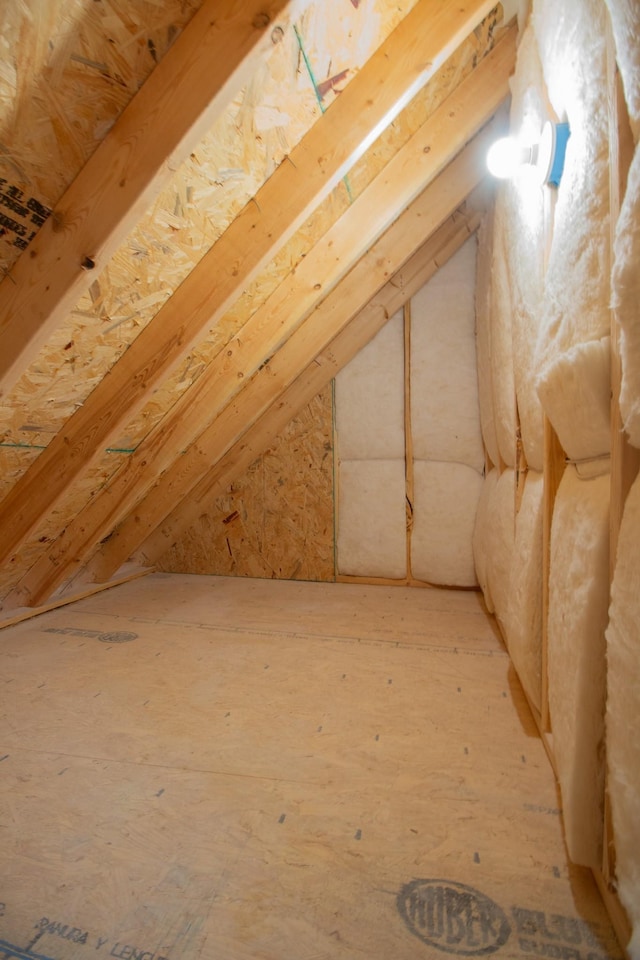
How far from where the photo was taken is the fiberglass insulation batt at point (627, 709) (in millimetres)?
845

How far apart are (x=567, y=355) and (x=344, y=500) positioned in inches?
112

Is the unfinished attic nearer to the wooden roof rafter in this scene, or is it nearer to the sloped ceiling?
the sloped ceiling

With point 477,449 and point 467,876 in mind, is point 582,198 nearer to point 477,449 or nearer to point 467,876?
point 467,876

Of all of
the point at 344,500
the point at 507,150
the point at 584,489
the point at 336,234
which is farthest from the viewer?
the point at 344,500

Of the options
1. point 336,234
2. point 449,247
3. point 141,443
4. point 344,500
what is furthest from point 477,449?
point 141,443

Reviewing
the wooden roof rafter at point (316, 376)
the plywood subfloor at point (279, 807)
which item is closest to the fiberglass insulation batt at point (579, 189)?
the plywood subfloor at point (279, 807)

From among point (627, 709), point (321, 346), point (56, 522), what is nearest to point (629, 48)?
point (627, 709)

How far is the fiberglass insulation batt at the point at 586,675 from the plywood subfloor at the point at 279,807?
174 mm

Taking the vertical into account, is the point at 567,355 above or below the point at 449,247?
below

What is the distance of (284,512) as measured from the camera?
4.09m

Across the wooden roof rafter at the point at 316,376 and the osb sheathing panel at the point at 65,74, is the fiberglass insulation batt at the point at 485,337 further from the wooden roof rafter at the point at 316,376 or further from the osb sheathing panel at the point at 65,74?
the osb sheathing panel at the point at 65,74

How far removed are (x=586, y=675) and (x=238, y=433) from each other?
257 centimetres

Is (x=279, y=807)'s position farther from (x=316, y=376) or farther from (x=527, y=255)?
(x=316, y=376)

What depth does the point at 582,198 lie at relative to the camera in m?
1.23
